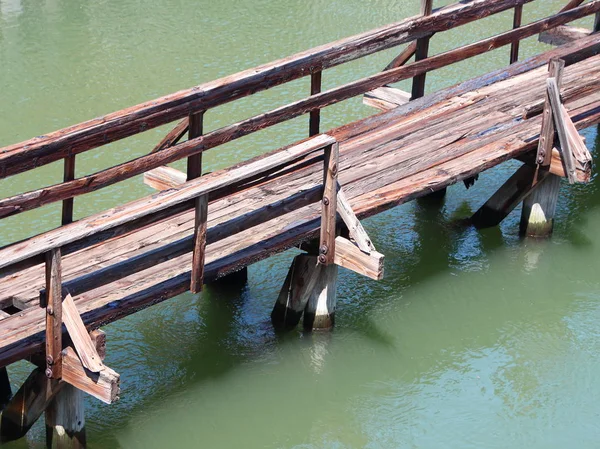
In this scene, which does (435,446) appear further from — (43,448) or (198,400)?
(43,448)

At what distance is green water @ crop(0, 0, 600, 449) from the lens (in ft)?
25.4

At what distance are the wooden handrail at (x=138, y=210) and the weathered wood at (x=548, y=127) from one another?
248 cm

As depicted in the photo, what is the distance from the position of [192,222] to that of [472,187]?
3683 millimetres

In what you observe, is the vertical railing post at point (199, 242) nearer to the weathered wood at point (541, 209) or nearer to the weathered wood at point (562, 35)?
the weathered wood at point (541, 209)

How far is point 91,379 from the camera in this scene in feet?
21.7

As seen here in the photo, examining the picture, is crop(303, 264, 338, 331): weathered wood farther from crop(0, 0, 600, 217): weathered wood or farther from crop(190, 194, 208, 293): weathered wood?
crop(0, 0, 600, 217): weathered wood

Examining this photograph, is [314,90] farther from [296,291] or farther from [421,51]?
[296,291]

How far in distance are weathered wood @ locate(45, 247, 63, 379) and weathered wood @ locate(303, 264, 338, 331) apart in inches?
90.6

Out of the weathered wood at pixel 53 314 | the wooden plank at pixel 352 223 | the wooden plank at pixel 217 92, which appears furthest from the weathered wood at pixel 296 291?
the weathered wood at pixel 53 314

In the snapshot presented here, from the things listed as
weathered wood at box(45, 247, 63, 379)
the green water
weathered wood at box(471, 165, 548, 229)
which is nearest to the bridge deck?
weathered wood at box(45, 247, 63, 379)

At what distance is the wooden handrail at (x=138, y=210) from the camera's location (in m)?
6.28

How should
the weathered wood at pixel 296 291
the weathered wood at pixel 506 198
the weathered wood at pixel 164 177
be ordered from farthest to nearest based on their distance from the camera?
the weathered wood at pixel 506 198 → the weathered wood at pixel 164 177 → the weathered wood at pixel 296 291

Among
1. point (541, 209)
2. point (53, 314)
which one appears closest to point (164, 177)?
point (53, 314)

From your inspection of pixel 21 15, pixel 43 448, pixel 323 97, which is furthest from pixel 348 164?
pixel 21 15
